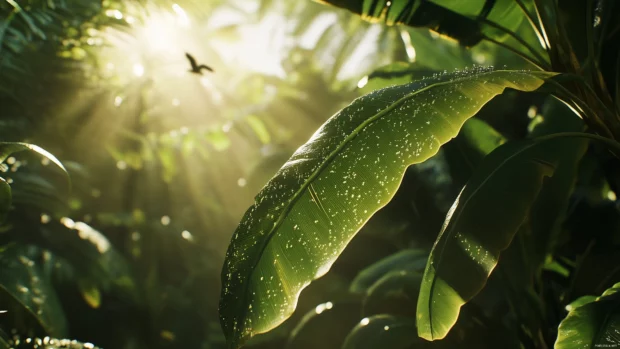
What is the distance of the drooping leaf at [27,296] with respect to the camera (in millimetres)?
1304

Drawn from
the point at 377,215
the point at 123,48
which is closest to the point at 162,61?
the point at 123,48

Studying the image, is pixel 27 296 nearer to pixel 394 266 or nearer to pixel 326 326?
pixel 326 326

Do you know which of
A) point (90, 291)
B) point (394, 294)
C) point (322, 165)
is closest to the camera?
point (322, 165)

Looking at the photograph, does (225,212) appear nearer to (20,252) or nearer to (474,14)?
(20,252)

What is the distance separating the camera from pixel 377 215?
1.91m

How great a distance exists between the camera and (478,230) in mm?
1074

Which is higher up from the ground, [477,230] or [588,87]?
[588,87]

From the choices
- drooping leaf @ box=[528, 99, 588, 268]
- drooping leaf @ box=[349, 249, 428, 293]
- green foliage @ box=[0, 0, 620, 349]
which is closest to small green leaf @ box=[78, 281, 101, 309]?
green foliage @ box=[0, 0, 620, 349]

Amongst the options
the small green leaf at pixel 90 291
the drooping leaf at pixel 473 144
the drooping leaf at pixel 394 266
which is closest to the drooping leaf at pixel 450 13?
the drooping leaf at pixel 473 144

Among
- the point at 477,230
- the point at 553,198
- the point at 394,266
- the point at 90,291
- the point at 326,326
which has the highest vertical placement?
the point at 477,230

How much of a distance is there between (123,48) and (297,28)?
59.9 inches

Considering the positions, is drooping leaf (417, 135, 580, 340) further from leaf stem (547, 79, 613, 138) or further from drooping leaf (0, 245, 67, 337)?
drooping leaf (0, 245, 67, 337)

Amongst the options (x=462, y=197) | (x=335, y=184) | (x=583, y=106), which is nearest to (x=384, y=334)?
(x=462, y=197)

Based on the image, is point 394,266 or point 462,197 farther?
point 394,266
